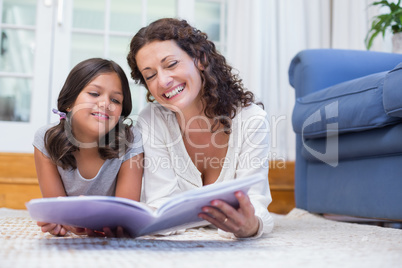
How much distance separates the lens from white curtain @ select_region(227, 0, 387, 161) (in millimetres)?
2549

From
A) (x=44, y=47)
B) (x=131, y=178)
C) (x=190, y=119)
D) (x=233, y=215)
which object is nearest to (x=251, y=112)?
(x=190, y=119)

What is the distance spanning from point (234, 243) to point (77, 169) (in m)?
0.64

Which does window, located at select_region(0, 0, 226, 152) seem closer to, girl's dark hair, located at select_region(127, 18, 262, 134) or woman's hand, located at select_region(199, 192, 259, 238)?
girl's dark hair, located at select_region(127, 18, 262, 134)

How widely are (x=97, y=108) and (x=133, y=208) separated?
0.64 metres

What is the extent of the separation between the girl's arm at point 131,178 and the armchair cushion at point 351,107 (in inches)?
25.9

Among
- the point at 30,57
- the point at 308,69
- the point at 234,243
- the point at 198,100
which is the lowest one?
the point at 234,243

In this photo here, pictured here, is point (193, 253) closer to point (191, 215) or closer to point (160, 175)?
point (191, 215)

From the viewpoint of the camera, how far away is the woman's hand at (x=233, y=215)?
2.39 feet

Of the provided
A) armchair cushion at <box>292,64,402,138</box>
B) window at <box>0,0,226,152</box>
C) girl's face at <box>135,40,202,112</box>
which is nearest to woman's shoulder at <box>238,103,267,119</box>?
girl's face at <box>135,40,202,112</box>

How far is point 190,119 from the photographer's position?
4.39ft

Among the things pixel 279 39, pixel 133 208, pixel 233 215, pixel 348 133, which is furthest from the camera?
pixel 279 39

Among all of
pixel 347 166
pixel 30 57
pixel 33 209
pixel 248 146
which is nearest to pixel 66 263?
pixel 33 209

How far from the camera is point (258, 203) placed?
3.42 feet

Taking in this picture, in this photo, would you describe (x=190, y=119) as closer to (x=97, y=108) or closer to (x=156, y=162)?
(x=156, y=162)
